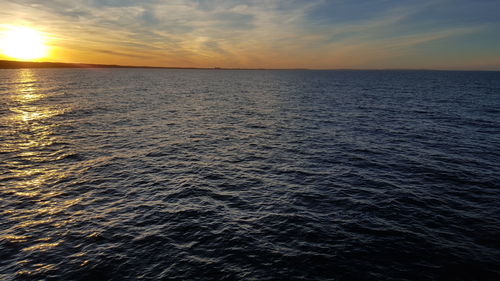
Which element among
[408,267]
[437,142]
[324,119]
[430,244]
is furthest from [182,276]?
[324,119]

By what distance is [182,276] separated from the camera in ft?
50.3

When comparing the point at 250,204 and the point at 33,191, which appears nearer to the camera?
the point at 250,204

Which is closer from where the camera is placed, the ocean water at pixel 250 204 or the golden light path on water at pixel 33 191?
the ocean water at pixel 250 204

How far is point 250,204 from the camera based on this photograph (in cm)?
2334

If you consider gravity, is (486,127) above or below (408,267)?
above

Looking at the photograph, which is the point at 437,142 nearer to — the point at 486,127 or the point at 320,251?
the point at 486,127

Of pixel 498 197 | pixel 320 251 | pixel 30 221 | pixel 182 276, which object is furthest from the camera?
pixel 498 197

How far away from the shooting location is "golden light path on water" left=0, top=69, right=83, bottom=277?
18062mm

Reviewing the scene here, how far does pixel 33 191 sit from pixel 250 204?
62.6 ft

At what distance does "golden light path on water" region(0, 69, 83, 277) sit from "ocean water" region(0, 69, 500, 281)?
0.43 ft

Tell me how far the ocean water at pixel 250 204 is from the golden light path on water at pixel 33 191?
13cm

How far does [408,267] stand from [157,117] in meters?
53.2

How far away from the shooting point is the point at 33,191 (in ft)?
82.1

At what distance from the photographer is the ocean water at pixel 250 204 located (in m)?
16.1
